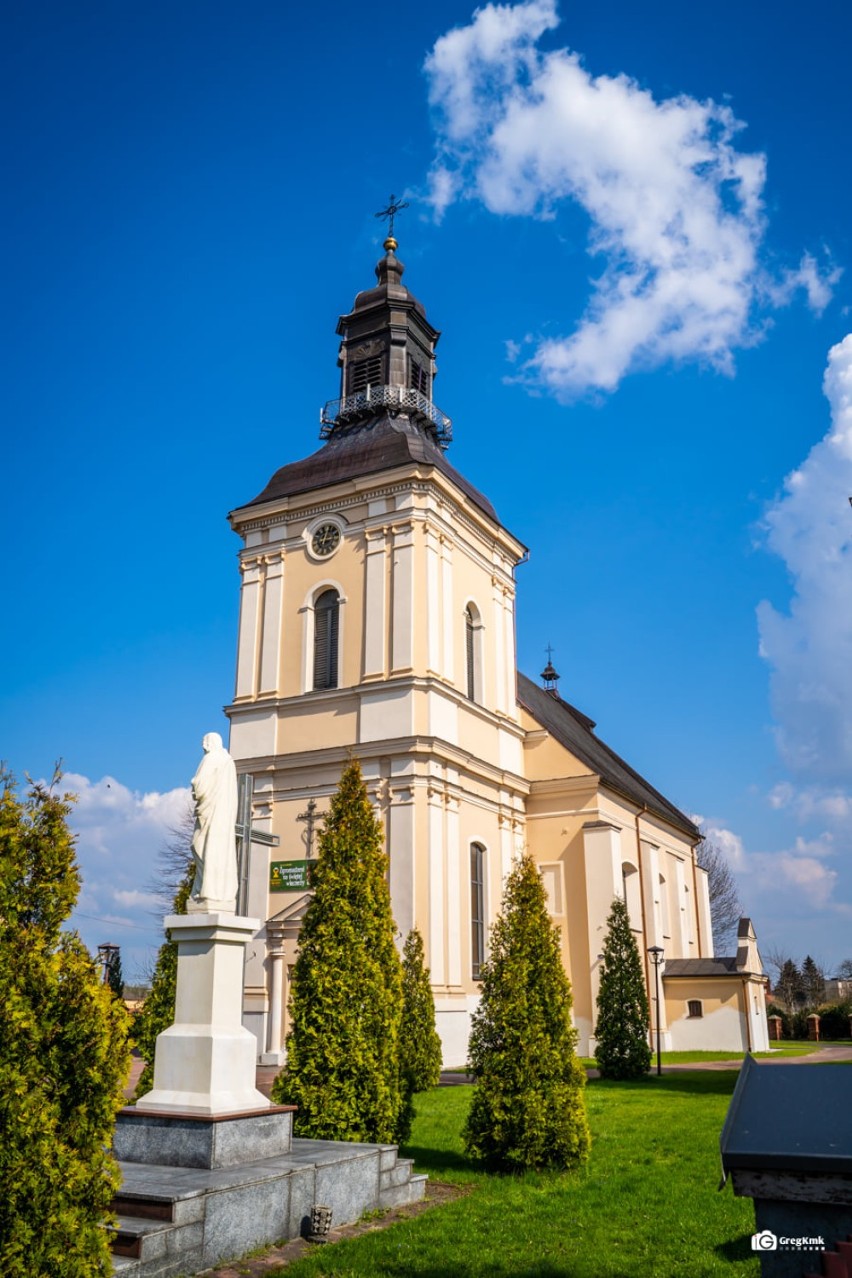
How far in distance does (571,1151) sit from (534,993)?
1690 mm

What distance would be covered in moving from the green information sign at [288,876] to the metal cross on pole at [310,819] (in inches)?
19.2

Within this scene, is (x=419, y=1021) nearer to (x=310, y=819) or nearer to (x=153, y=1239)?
(x=310, y=819)

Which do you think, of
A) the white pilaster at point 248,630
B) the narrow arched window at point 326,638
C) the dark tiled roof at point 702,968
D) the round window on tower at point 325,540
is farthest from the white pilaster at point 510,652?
the dark tiled roof at point 702,968

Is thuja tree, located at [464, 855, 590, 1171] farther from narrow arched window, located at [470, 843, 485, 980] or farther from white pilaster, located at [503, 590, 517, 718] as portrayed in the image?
white pilaster, located at [503, 590, 517, 718]

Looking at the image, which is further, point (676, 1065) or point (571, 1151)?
point (676, 1065)

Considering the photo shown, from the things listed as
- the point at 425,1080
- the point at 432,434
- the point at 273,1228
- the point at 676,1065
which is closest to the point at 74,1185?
the point at 273,1228

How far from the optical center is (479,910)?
27.4 m

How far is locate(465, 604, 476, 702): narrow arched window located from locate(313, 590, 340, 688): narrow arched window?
4023mm

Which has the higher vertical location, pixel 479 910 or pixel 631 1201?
pixel 479 910

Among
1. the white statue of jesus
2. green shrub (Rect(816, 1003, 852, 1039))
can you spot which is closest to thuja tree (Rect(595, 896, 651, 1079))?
the white statue of jesus

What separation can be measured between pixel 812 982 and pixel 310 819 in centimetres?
5810

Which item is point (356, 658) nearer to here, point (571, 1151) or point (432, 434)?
point (432, 434)

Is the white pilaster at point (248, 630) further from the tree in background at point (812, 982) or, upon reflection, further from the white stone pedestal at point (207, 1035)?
the tree in background at point (812, 982)

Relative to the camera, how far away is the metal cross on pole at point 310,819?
2644 cm
